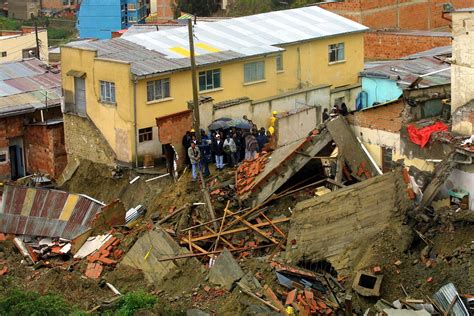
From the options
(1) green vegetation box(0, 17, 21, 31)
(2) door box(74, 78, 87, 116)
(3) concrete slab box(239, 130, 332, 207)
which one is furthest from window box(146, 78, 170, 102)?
(1) green vegetation box(0, 17, 21, 31)

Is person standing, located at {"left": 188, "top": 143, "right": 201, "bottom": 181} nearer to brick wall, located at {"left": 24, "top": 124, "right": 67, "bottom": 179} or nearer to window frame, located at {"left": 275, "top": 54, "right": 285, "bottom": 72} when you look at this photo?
window frame, located at {"left": 275, "top": 54, "right": 285, "bottom": 72}

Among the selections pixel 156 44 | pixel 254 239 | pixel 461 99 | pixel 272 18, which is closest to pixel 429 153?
pixel 461 99

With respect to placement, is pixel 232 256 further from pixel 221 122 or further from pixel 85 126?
pixel 85 126

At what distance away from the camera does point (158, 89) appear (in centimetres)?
A: 3372

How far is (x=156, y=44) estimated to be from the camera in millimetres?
36188

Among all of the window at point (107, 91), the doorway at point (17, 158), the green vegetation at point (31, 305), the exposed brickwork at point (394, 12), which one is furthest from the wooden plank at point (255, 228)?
the exposed brickwork at point (394, 12)

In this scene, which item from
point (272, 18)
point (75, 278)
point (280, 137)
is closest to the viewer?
point (75, 278)

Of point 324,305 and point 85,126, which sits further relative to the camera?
point 85,126

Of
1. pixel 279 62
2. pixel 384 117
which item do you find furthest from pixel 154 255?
pixel 279 62

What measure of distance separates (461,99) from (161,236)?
28.2ft

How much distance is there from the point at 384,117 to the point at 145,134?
8.19 m

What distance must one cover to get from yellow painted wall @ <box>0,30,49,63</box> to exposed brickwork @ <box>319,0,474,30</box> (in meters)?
15.5

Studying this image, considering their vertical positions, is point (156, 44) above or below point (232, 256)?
above

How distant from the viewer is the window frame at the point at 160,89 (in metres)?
33.4
